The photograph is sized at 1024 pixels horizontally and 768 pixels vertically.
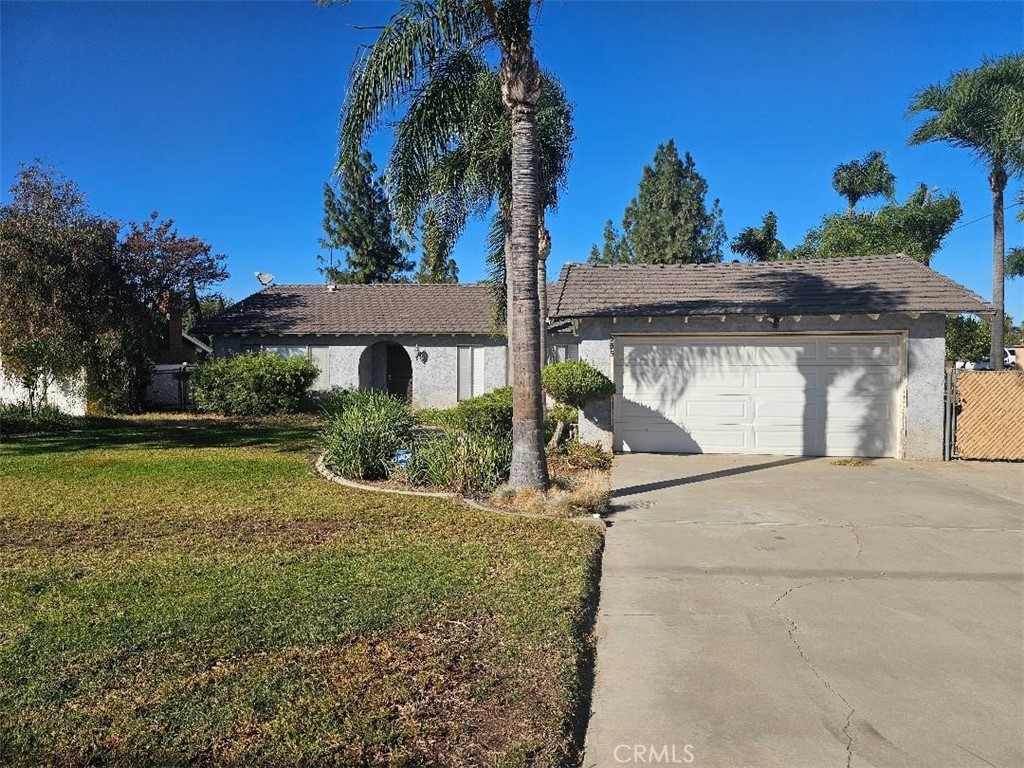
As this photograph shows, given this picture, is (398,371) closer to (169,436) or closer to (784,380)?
(169,436)

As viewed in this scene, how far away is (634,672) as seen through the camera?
3.86 metres

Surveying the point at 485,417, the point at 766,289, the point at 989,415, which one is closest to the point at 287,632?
the point at 485,417

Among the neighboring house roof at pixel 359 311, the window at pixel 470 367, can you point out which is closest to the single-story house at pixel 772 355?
the window at pixel 470 367

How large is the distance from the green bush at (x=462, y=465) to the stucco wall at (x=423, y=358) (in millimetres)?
11297

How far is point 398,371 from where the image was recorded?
2352 cm

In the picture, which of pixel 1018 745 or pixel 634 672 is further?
pixel 634 672

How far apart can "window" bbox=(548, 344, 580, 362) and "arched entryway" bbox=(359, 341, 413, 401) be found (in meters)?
4.72

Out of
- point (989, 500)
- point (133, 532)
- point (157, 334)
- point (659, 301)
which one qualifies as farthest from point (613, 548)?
point (157, 334)

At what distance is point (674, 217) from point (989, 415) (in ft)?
93.1

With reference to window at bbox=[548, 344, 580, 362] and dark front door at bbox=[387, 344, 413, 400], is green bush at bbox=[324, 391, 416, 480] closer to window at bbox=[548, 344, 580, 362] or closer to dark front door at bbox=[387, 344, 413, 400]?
window at bbox=[548, 344, 580, 362]

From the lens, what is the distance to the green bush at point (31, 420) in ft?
49.2

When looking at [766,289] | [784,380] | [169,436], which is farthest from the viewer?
[169,436]

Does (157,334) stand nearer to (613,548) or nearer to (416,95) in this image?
(416,95)

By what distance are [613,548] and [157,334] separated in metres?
18.9
